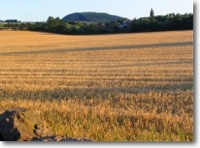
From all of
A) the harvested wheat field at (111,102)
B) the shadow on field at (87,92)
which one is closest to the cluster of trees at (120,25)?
the harvested wheat field at (111,102)

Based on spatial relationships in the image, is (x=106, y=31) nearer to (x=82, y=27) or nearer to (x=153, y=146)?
(x=82, y=27)

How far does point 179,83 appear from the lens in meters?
13.9

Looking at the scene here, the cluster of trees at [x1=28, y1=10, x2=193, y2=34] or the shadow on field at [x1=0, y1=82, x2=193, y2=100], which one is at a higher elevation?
the cluster of trees at [x1=28, y1=10, x2=193, y2=34]

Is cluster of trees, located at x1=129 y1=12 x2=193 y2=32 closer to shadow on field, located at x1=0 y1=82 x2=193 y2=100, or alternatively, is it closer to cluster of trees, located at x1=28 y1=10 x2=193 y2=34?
cluster of trees, located at x1=28 y1=10 x2=193 y2=34

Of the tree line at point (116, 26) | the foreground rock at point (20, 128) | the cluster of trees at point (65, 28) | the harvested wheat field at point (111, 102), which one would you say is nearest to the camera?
the foreground rock at point (20, 128)

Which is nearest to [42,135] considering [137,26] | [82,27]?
[137,26]

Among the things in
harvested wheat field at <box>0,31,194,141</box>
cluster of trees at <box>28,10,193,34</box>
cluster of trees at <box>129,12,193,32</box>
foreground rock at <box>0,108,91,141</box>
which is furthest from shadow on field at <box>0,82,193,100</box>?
cluster of trees at <box>129,12,193,32</box>

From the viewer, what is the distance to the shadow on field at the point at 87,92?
11812 millimetres

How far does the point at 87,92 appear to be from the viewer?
12.5 metres

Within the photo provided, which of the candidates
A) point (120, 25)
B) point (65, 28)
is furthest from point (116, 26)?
point (65, 28)

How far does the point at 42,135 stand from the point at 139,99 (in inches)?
232

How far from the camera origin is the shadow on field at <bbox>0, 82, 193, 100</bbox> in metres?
11.8

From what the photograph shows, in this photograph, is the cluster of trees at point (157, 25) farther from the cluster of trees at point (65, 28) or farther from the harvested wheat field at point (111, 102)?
the harvested wheat field at point (111, 102)

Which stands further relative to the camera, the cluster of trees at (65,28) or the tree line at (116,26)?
the cluster of trees at (65,28)
